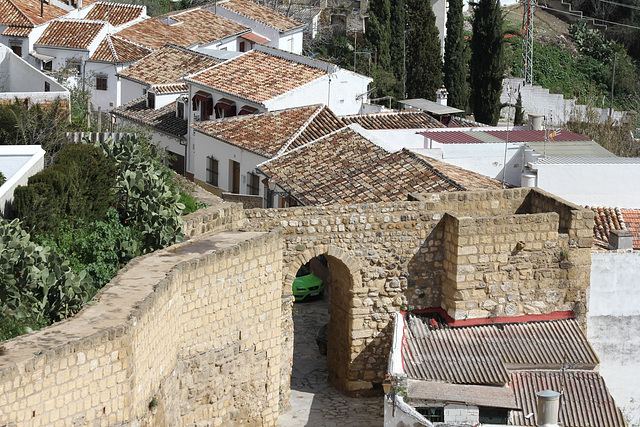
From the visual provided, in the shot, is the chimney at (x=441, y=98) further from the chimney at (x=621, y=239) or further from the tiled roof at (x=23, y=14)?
the chimney at (x=621, y=239)

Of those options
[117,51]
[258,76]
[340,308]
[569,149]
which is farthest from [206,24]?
[340,308]

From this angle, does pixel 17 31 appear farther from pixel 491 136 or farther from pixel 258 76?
pixel 491 136

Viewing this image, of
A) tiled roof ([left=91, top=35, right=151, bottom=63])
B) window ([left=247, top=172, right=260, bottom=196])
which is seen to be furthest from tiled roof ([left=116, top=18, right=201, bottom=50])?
window ([left=247, top=172, right=260, bottom=196])

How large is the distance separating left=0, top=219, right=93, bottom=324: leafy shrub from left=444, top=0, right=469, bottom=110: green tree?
32.8 m

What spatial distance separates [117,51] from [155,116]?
716cm

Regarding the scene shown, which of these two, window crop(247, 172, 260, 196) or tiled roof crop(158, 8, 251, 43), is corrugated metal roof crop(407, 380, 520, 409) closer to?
window crop(247, 172, 260, 196)

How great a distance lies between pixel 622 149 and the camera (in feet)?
118

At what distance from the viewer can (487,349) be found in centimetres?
1852

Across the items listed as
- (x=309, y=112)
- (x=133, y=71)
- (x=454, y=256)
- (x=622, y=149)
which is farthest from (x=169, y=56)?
(x=454, y=256)

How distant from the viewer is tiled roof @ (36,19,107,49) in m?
45.0

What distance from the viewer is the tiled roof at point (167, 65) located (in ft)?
135

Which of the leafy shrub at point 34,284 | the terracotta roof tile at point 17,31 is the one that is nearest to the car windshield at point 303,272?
the leafy shrub at point 34,284

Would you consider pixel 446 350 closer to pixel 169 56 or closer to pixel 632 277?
pixel 632 277

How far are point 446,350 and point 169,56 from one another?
27.2m
